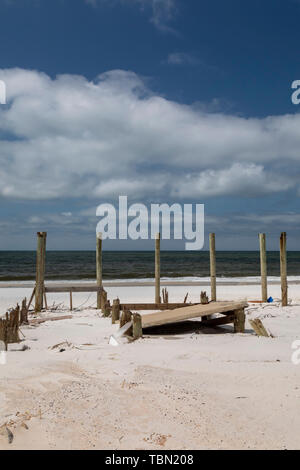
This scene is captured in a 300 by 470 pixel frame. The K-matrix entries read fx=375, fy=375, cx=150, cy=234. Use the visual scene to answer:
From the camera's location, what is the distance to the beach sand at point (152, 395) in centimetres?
327

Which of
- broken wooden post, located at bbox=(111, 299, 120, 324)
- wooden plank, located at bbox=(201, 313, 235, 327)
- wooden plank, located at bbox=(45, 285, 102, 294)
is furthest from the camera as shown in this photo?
wooden plank, located at bbox=(45, 285, 102, 294)

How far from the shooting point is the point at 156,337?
291 inches

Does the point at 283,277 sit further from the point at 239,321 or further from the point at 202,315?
the point at 202,315

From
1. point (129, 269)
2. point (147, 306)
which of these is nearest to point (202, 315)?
point (147, 306)

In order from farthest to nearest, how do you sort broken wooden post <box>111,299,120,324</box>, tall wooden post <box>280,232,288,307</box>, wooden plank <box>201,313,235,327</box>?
Answer: tall wooden post <box>280,232,288,307</box> → broken wooden post <box>111,299,120,324</box> → wooden plank <box>201,313,235,327</box>

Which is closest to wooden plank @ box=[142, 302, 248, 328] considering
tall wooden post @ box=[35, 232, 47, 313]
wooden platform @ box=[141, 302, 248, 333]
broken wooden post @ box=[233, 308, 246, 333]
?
wooden platform @ box=[141, 302, 248, 333]

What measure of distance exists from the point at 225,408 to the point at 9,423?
2.10 meters

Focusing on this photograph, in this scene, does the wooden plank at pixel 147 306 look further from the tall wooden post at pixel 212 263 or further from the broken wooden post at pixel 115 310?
the tall wooden post at pixel 212 263

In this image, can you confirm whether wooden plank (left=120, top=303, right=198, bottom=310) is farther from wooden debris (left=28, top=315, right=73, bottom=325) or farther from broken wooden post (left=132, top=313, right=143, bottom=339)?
wooden debris (left=28, top=315, right=73, bottom=325)

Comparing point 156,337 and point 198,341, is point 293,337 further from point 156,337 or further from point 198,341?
point 156,337

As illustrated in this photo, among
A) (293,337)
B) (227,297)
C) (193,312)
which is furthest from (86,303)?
(293,337)

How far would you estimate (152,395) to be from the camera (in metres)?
4.15

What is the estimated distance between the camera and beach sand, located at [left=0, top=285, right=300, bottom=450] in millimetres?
3271

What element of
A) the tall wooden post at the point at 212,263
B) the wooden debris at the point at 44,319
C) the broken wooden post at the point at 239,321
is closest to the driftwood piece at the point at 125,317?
the broken wooden post at the point at 239,321
